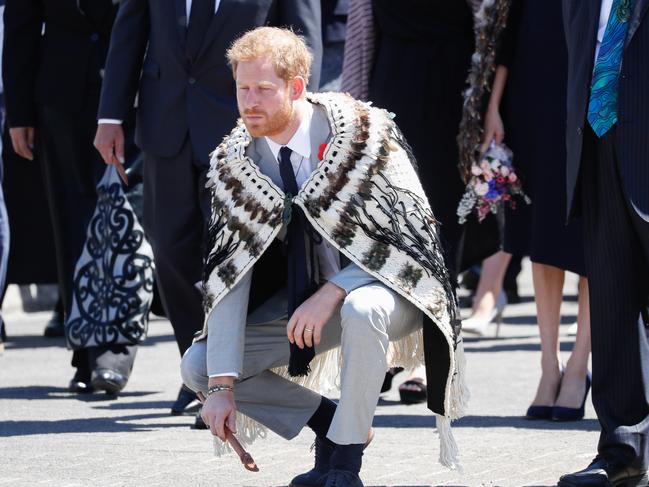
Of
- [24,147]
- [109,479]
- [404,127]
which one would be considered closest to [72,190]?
[24,147]

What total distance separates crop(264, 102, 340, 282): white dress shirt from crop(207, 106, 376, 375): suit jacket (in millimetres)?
17

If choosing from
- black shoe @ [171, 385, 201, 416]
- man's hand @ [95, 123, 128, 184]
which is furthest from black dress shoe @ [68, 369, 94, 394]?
man's hand @ [95, 123, 128, 184]

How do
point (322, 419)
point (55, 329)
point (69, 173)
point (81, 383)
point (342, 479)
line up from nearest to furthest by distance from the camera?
point (342, 479)
point (322, 419)
point (81, 383)
point (69, 173)
point (55, 329)

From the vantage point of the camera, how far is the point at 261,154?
194 inches

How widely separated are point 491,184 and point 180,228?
121 cm

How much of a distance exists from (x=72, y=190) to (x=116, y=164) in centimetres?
119

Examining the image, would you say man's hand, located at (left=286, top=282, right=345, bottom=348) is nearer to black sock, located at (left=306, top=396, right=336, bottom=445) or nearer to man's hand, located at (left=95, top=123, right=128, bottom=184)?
black sock, located at (left=306, top=396, right=336, bottom=445)

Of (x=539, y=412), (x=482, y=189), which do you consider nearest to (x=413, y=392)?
(x=539, y=412)

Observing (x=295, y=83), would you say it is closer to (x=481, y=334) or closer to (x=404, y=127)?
(x=404, y=127)

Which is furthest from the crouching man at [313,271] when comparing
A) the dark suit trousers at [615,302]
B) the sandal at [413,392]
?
the sandal at [413,392]

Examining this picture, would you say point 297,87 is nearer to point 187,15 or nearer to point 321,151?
point 321,151

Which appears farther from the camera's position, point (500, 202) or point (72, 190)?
point (72, 190)

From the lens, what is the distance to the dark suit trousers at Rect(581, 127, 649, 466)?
16.2 ft

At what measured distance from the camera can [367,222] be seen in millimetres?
4727
